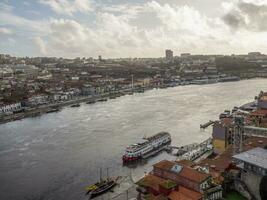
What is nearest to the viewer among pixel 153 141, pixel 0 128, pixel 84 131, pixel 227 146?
pixel 227 146

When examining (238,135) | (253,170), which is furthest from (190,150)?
(253,170)

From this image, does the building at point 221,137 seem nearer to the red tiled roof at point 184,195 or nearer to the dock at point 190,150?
the dock at point 190,150

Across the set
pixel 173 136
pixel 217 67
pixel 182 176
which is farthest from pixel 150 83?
pixel 182 176

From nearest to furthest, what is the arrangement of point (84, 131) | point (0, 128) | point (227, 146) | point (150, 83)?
1. point (227, 146)
2. point (84, 131)
3. point (0, 128)
4. point (150, 83)

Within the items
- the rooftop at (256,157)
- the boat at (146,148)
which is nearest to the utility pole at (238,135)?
the rooftop at (256,157)

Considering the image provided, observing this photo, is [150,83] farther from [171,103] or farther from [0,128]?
[0,128]

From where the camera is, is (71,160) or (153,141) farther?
(153,141)
